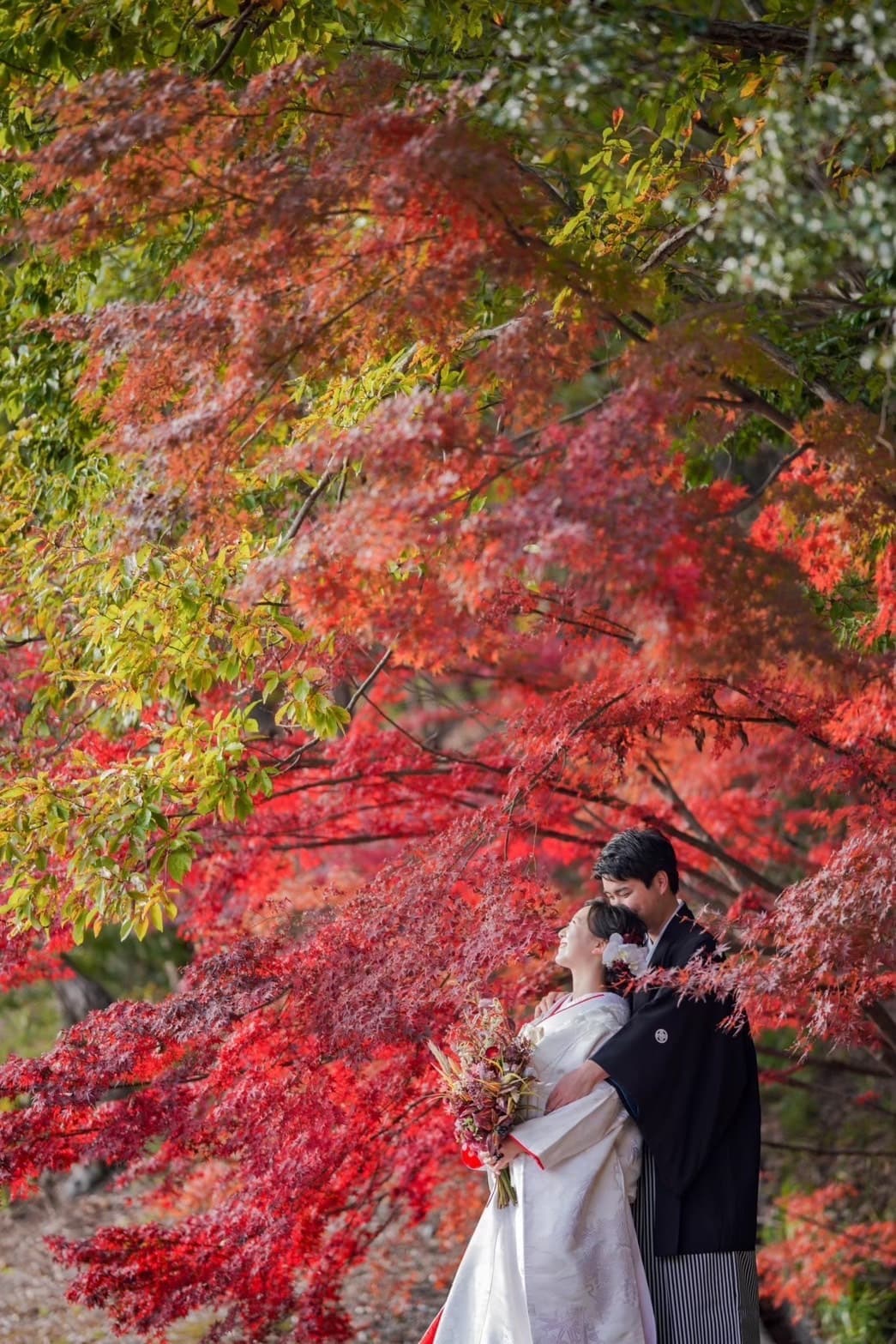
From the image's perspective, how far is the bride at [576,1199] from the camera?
3564 millimetres

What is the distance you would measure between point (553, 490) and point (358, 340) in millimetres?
1159

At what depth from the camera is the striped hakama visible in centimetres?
363

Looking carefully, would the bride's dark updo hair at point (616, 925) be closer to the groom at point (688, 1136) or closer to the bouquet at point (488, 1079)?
the groom at point (688, 1136)

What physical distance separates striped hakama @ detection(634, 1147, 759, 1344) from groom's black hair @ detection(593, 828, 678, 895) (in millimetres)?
714

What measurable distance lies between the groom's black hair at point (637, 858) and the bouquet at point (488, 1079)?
481 mm

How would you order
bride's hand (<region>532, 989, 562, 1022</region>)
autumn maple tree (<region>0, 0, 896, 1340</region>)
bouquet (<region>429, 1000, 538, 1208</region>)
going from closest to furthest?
1. autumn maple tree (<region>0, 0, 896, 1340</region>)
2. bouquet (<region>429, 1000, 538, 1208</region>)
3. bride's hand (<region>532, 989, 562, 1022</region>)

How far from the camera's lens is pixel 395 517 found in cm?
307

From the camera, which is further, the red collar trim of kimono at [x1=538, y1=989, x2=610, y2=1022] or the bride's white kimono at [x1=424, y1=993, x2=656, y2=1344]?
the red collar trim of kimono at [x1=538, y1=989, x2=610, y2=1022]

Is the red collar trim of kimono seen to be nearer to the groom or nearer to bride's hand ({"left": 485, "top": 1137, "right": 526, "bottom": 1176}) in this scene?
the groom

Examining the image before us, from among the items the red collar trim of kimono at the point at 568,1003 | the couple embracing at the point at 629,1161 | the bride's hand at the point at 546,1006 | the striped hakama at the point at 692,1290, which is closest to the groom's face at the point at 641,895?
the couple embracing at the point at 629,1161

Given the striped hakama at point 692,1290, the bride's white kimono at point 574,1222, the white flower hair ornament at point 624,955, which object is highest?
the white flower hair ornament at point 624,955

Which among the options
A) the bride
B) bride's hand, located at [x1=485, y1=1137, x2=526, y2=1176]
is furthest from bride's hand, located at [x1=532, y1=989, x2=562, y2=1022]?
bride's hand, located at [x1=485, y1=1137, x2=526, y2=1176]

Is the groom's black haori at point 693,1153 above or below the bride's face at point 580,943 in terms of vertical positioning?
below

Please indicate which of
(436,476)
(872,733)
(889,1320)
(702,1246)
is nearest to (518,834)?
(872,733)
